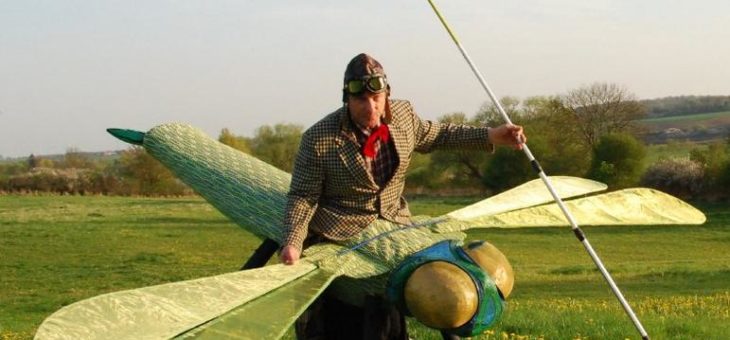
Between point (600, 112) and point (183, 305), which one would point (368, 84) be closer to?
point (183, 305)

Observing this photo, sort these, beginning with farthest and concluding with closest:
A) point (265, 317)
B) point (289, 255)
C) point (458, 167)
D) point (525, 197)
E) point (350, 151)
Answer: point (458, 167) → point (525, 197) → point (350, 151) → point (289, 255) → point (265, 317)

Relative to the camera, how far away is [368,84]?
4.91 metres

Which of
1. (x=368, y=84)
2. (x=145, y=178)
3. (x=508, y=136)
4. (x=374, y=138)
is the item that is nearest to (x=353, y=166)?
(x=374, y=138)

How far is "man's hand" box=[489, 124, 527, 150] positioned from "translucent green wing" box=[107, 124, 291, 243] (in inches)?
65.9

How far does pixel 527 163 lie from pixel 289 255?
5175cm

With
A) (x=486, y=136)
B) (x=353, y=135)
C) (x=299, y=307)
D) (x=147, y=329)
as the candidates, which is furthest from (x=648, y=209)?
(x=147, y=329)

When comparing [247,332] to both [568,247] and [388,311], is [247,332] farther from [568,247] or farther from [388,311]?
[568,247]

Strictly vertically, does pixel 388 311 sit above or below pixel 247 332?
below

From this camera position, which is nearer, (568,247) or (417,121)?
(417,121)

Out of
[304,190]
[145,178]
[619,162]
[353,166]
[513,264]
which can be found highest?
[353,166]

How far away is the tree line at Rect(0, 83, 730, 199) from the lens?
53.7m

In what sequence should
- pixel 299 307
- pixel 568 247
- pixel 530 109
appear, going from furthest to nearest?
pixel 530 109, pixel 568 247, pixel 299 307

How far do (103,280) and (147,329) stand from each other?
73.7 feet

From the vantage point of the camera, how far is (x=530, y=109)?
A: 6331 cm
